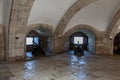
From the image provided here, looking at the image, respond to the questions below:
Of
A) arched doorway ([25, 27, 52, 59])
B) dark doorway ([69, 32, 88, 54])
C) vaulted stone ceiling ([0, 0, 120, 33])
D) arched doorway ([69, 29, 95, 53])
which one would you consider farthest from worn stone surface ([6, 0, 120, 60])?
dark doorway ([69, 32, 88, 54])

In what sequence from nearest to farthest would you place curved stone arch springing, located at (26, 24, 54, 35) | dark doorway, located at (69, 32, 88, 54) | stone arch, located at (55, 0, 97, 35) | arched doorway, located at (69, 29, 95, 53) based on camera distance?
1. stone arch, located at (55, 0, 97, 35)
2. curved stone arch springing, located at (26, 24, 54, 35)
3. arched doorway, located at (69, 29, 95, 53)
4. dark doorway, located at (69, 32, 88, 54)

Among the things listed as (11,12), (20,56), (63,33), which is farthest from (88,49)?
(11,12)

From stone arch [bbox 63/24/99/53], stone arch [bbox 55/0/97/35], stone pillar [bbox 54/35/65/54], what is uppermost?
stone arch [bbox 55/0/97/35]

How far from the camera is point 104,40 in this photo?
10820 mm

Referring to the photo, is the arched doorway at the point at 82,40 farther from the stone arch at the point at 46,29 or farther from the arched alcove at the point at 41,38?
the stone arch at the point at 46,29

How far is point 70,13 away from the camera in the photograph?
8188mm

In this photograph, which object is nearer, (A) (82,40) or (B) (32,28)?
(B) (32,28)

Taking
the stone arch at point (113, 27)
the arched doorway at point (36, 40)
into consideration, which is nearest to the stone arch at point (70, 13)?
the arched doorway at point (36, 40)

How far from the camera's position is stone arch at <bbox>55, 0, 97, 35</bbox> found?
7379 millimetres

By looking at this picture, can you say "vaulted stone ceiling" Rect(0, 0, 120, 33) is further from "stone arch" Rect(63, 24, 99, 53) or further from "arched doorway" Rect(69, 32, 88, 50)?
"arched doorway" Rect(69, 32, 88, 50)

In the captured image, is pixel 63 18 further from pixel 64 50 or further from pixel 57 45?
pixel 64 50

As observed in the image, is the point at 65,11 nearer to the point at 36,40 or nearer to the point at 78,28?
the point at 78,28

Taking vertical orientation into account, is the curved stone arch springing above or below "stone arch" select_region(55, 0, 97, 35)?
below

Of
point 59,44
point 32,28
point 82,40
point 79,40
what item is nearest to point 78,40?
point 79,40
